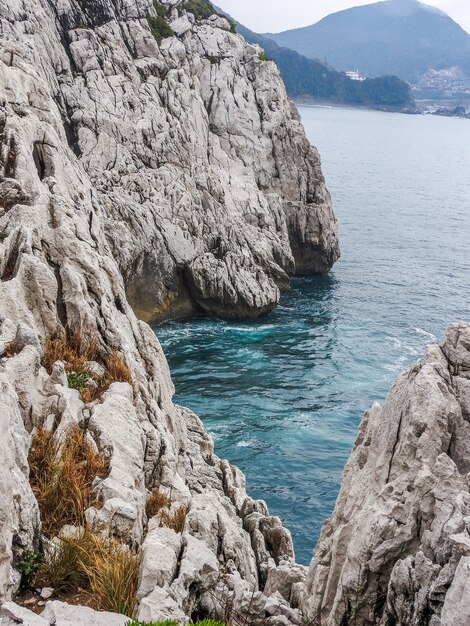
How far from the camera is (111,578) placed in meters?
10.6

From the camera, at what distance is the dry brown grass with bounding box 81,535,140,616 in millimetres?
10359

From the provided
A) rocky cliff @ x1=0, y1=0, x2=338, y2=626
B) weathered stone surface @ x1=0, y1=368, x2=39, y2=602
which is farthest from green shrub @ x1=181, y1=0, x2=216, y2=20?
weathered stone surface @ x1=0, y1=368, x2=39, y2=602

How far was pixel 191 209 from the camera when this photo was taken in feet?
209

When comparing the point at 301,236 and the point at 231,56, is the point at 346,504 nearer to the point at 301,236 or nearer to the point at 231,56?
the point at 301,236

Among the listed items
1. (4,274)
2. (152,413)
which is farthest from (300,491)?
(4,274)

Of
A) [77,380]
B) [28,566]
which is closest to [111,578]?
[28,566]

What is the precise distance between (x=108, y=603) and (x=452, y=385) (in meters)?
7.69

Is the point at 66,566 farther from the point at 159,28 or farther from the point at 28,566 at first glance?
the point at 159,28

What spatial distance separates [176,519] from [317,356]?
40945 millimetres

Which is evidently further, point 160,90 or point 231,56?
point 231,56

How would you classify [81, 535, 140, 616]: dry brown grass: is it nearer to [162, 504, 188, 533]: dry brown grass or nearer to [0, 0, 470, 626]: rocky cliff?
[0, 0, 470, 626]: rocky cliff

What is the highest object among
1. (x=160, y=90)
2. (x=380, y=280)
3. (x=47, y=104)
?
(x=160, y=90)

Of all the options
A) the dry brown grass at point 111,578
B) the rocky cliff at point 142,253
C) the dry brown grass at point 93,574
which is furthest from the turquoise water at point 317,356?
the dry brown grass at point 93,574

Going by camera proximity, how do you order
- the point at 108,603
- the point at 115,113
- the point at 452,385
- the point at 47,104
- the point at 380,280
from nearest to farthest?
the point at 108,603
the point at 452,385
the point at 47,104
the point at 115,113
the point at 380,280
